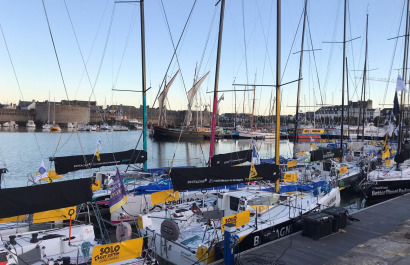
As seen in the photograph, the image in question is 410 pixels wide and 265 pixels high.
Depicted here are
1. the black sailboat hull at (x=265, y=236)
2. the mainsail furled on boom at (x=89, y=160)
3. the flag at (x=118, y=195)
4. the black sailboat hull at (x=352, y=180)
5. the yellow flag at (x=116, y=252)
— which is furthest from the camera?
the black sailboat hull at (x=352, y=180)

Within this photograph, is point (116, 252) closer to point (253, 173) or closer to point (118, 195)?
point (118, 195)

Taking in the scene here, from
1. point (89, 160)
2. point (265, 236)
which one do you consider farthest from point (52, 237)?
point (89, 160)

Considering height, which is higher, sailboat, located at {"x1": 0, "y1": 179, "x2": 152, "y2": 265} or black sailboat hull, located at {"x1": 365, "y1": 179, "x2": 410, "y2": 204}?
sailboat, located at {"x1": 0, "y1": 179, "x2": 152, "y2": 265}

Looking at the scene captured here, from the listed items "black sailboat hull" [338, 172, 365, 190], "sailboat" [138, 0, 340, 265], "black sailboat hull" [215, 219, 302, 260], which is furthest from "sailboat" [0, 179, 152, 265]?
"black sailboat hull" [338, 172, 365, 190]

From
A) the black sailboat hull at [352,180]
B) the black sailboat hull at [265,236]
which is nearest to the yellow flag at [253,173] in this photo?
the black sailboat hull at [265,236]

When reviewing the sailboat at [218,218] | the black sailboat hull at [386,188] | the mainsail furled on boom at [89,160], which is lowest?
the black sailboat hull at [386,188]

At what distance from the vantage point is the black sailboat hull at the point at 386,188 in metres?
22.4

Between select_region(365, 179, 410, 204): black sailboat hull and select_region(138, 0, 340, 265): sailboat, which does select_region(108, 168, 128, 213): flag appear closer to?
select_region(138, 0, 340, 265): sailboat

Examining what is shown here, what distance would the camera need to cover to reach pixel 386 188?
22.5 metres

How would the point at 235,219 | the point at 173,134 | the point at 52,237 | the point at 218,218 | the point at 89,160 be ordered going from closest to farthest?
the point at 52,237 → the point at 235,219 → the point at 218,218 → the point at 89,160 → the point at 173,134

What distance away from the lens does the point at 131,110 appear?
198 meters

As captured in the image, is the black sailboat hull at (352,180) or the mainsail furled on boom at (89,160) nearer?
the mainsail furled on boom at (89,160)

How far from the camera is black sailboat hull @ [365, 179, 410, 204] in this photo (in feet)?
73.5

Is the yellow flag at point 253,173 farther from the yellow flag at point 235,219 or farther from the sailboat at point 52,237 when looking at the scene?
the sailboat at point 52,237
